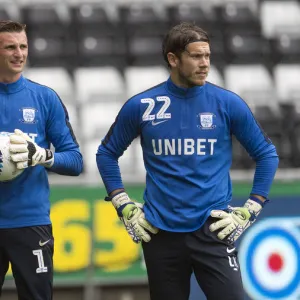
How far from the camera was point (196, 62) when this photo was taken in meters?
4.29

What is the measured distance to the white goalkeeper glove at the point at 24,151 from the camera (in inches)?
165

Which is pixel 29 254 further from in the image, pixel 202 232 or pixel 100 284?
pixel 100 284

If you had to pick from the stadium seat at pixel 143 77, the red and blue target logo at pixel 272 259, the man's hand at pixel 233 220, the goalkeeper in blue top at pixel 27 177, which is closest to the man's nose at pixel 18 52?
the goalkeeper in blue top at pixel 27 177

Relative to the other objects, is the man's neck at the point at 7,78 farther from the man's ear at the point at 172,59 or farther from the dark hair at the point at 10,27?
the man's ear at the point at 172,59

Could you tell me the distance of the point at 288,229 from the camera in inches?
261

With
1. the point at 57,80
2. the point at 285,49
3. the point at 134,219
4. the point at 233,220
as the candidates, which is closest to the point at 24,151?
the point at 134,219

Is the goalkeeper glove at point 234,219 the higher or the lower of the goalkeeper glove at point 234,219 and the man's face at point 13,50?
the lower

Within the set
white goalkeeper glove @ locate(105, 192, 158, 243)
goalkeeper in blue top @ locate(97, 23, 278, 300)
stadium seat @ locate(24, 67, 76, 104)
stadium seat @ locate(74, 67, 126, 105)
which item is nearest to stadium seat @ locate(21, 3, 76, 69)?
stadium seat @ locate(24, 67, 76, 104)

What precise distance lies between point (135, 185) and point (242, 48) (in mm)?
3410

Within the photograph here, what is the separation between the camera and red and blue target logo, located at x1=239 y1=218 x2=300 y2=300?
6512 mm

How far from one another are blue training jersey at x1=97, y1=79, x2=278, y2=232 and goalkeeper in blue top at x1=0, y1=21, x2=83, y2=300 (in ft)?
1.34

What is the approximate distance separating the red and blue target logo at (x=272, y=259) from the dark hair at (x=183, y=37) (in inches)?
102

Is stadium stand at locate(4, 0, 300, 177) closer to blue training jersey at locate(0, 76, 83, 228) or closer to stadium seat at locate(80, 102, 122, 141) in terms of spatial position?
stadium seat at locate(80, 102, 122, 141)

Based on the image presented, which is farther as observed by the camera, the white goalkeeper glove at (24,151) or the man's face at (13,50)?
the man's face at (13,50)
